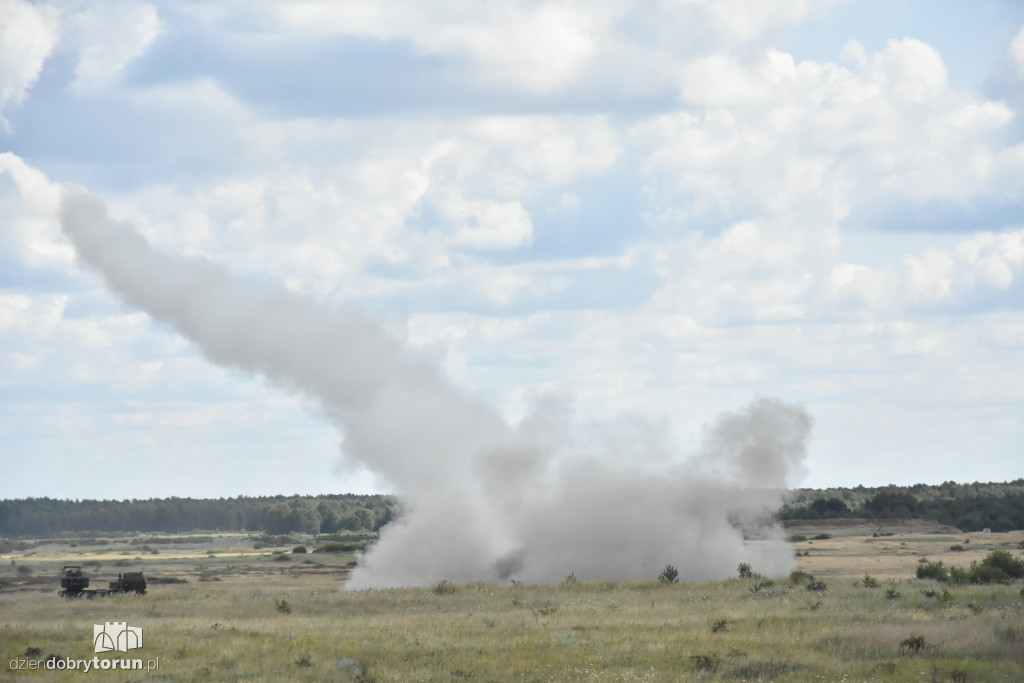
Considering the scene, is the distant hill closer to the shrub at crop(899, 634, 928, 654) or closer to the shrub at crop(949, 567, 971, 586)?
the shrub at crop(949, 567, 971, 586)

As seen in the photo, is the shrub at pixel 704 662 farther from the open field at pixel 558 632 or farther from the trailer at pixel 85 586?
the trailer at pixel 85 586

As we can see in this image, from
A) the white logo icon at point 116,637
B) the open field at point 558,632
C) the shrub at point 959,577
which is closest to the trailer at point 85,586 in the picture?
the open field at point 558,632

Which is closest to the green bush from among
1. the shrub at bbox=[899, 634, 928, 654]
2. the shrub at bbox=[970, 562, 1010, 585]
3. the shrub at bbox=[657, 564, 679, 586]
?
the shrub at bbox=[657, 564, 679, 586]

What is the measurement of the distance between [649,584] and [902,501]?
8018 centimetres

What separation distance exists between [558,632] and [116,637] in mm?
13195

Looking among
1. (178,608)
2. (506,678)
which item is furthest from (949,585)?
(178,608)

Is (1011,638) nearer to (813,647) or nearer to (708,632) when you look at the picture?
(813,647)

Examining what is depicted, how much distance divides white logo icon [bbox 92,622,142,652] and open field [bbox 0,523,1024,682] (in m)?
0.38

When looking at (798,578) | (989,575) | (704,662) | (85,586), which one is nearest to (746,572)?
(798,578)

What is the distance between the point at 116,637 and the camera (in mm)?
35125

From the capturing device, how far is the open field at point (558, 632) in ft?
91.0

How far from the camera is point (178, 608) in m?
46.3

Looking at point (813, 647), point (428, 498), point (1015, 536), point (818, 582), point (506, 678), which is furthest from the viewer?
point (1015, 536)

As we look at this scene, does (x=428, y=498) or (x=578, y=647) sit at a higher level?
(x=428, y=498)
